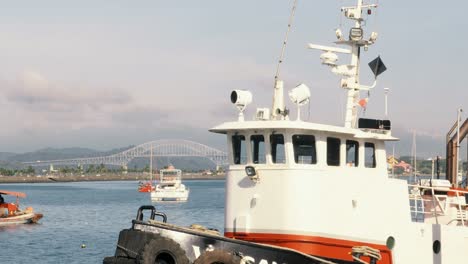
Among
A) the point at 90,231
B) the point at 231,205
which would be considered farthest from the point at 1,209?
the point at 231,205

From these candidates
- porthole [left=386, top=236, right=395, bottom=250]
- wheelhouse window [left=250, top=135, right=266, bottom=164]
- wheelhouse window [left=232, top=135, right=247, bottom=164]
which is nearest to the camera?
wheelhouse window [left=250, top=135, right=266, bottom=164]

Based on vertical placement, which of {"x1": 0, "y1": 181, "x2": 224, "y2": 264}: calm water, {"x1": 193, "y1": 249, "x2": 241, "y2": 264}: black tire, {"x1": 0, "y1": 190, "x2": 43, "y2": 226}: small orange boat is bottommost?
{"x1": 0, "y1": 181, "x2": 224, "y2": 264}: calm water

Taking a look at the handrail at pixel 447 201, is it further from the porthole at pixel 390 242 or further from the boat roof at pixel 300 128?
the boat roof at pixel 300 128

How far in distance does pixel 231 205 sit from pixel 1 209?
55.5 m

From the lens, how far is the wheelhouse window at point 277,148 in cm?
2127

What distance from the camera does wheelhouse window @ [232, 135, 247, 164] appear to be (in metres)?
22.0

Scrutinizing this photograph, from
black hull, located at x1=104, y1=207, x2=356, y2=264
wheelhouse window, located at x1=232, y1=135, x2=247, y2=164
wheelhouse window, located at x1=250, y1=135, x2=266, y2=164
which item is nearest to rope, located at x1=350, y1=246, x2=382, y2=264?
black hull, located at x1=104, y1=207, x2=356, y2=264

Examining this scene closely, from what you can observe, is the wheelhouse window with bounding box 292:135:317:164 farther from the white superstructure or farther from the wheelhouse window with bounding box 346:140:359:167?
the wheelhouse window with bounding box 346:140:359:167

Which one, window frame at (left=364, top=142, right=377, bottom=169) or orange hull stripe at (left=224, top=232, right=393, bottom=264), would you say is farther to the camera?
window frame at (left=364, top=142, right=377, bottom=169)

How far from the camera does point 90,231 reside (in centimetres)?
7150

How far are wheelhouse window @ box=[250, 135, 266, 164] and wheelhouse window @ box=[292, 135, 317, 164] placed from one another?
3.23 feet

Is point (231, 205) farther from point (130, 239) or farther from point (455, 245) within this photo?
point (455, 245)

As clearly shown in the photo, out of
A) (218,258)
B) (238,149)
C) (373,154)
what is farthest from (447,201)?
(218,258)

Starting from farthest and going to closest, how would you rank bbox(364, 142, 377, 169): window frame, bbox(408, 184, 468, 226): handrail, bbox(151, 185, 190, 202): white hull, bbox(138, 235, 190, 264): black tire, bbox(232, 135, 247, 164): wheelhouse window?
1. bbox(151, 185, 190, 202): white hull
2. bbox(408, 184, 468, 226): handrail
3. bbox(364, 142, 377, 169): window frame
4. bbox(232, 135, 247, 164): wheelhouse window
5. bbox(138, 235, 190, 264): black tire
